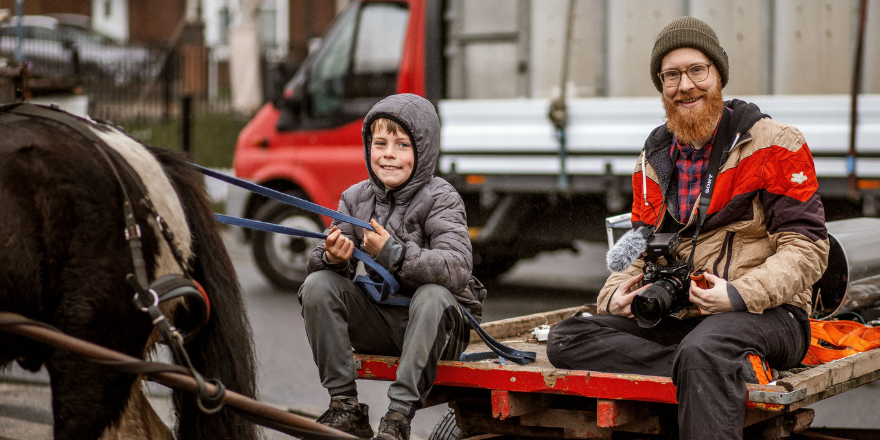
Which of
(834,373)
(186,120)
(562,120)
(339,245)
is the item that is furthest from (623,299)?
(186,120)

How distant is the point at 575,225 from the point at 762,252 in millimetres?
4984

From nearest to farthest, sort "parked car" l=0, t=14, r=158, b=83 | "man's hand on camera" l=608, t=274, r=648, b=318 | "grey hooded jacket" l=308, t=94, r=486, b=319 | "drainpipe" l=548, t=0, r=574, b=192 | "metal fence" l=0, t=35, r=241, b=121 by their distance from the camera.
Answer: "grey hooded jacket" l=308, t=94, r=486, b=319
"man's hand on camera" l=608, t=274, r=648, b=318
"drainpipe" l=548, t=0, r=574, b=192
"metal fence" l=0, t=35, r=241, b=121
"parked car" l=0, t=14, r=158, b=83

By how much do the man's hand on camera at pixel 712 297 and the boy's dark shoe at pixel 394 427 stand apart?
98 centimetres

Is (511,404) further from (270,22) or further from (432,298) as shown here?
(270,22)

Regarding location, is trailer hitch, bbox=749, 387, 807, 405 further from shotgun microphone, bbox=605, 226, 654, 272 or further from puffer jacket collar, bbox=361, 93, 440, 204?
puffer jacket collar, bbox=361, 93, 440, 204

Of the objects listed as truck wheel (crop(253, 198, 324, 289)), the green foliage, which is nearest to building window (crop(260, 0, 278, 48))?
the green foliage

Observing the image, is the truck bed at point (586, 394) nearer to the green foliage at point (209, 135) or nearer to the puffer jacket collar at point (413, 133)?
the puffer jacket collar at point (413, 133)

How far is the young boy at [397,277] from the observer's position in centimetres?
302

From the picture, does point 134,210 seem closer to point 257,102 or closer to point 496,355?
point 496,355

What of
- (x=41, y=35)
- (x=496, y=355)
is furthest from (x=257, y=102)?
(x=496, y=355)

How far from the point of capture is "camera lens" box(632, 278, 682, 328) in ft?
9.59

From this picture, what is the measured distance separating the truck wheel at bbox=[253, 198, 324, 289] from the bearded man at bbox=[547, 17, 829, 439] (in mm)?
6109

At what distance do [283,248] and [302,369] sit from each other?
307 cm

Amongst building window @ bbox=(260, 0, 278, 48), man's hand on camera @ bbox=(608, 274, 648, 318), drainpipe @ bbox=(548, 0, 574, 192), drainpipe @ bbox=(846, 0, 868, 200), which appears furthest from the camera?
building window @ bbox=(260, 0, 278, 48)
